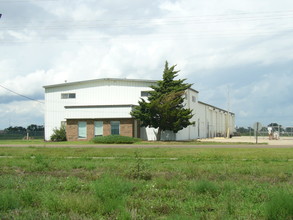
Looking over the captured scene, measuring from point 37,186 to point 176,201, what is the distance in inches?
151

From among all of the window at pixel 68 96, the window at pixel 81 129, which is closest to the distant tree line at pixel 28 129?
the window at pixel 68 96

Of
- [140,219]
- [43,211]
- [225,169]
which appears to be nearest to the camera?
[140,219]

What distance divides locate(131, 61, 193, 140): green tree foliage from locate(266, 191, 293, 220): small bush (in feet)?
110

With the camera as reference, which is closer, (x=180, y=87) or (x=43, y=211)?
(x=43, y=211)

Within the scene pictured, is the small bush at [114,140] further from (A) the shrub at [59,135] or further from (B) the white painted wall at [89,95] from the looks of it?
(A) the shrub at [59,135]

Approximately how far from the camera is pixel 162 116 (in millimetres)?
41188

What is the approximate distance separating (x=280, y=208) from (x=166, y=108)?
33.7 m

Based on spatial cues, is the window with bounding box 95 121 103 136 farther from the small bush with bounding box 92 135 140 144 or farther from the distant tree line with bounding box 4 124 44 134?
the distant tree line with bounding box 4 124 44 134

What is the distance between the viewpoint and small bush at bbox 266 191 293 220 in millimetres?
6211

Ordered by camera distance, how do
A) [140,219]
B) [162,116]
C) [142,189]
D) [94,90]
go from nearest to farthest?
[140,219]
[142,189]
[162,116]
[94,90]

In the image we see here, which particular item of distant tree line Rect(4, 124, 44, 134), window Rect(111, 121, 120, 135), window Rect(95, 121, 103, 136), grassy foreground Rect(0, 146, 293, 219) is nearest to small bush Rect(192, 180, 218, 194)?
grassy foreground Rect(0, 146, 293, 219)

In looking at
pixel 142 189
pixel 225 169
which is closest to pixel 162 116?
pixel 225 169

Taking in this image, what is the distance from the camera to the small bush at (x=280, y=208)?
6.21 m

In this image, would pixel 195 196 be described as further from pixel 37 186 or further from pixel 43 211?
pixel 37 186
